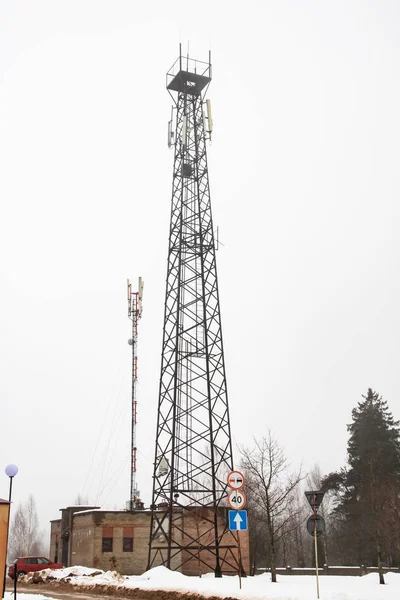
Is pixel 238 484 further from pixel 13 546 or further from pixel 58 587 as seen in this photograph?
pixel 13 546

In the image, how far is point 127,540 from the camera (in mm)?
40156

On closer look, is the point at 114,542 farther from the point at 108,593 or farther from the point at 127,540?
the point at 108,593

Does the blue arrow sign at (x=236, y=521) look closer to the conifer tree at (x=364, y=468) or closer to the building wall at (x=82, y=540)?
the building wall at (x=82, y=540)

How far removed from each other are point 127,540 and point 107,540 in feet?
4.22

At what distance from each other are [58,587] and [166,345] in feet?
41.7

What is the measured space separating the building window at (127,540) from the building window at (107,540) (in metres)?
0.84

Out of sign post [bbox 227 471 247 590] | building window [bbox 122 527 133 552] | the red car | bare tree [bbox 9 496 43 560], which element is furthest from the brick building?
bare tree [bbox 9 496 43 560]

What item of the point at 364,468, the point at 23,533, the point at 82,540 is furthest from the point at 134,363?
the point at 23,533

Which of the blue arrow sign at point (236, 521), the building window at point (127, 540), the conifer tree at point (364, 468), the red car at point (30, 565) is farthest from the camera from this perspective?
the conifer tree at point (364, 468)

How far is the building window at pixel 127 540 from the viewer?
39938 mm

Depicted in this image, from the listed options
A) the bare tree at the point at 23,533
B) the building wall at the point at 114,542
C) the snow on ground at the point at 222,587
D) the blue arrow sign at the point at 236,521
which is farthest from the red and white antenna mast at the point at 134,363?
the bare tree at the point at 23,533

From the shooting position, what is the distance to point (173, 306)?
34.0 meters

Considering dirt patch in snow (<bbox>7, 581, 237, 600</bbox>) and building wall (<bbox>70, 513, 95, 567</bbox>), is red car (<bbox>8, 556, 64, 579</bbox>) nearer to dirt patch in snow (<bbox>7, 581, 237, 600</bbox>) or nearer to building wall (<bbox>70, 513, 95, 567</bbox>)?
building wall (<bbox>70, 513, 95, 567</bbox>)

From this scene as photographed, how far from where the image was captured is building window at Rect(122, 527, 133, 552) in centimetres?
3994
